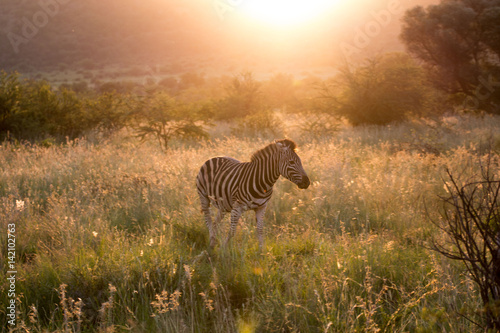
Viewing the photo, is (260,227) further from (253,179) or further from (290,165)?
(290,165)

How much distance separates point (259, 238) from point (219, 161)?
4.37ft

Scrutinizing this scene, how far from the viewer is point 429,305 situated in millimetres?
3275

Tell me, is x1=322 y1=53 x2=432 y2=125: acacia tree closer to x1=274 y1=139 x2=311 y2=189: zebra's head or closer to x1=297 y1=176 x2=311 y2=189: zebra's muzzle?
x1=274 y1=139 x2=311 y2=189: zebra's head

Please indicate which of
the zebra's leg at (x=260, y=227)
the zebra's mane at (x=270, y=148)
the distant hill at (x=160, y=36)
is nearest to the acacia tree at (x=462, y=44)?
the zebra's mane at (x=270, y=148)

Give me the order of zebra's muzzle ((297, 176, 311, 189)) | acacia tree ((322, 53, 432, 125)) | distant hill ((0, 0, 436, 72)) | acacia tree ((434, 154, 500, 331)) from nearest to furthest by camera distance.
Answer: acacia tree ((434, 154, 500, 331))
zebra's muzzle ((297, 176, 311, 189))
acacia tree ((322, 53, 432, 125))
distant hill ((0, 0, 436, 72))

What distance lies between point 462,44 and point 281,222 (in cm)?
1896

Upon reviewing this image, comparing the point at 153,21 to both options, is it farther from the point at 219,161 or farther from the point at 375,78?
the point at 219,161

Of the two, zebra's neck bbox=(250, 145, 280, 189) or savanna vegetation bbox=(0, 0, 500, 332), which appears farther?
zebra's neck bbox=(250, 145, 280, 189)

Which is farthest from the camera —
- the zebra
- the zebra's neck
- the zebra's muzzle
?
the zebra's neck

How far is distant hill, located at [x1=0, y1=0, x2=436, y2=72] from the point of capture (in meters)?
61.3

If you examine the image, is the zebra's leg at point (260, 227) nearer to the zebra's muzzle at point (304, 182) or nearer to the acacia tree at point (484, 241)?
the zebra's muzzle at point (304, 182)

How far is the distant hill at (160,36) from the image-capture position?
2414 inches

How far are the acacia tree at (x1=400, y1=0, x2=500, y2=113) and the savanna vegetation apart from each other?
0.10m

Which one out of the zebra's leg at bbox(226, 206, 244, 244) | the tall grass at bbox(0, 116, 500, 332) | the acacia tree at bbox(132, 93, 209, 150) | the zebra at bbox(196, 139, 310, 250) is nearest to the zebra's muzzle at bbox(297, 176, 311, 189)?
the zebra at bbox(196, 139, 310, 250)
